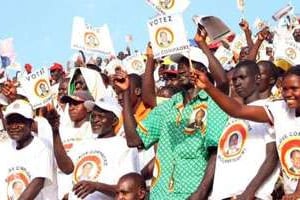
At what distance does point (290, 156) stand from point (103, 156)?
1.67m

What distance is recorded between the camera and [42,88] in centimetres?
738

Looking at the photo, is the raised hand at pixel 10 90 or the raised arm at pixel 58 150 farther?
the raised hand at pixel 10 90

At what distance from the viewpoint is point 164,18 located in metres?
6.16

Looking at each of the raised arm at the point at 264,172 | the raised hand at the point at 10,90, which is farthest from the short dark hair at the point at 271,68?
the raised hand at the point at 10,90

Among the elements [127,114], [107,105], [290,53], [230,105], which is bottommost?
[230,105]

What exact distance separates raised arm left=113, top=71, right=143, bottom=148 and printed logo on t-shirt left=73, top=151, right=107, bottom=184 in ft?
0.93

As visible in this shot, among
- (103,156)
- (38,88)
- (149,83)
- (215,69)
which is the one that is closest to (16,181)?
(103,156)

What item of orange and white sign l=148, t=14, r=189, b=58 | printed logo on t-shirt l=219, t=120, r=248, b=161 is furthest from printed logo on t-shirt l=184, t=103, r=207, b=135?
orange and white sign l=148, t=14, r=189, b=58

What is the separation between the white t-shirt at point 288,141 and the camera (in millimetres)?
5293

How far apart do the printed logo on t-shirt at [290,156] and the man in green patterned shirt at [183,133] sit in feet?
1.89

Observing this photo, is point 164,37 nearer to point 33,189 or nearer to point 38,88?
point 33,189

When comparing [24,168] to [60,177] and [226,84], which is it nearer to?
[60,177]

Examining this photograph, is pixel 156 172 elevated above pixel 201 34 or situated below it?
below

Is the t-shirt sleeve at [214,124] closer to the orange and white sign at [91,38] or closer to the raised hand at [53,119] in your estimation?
the raised hand at [53,119]
